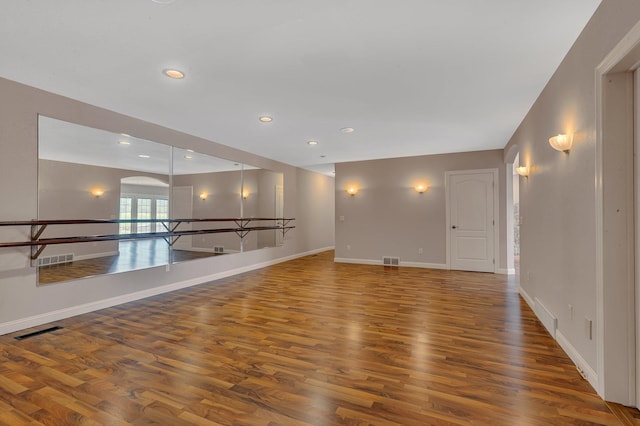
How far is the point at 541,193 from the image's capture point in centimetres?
333

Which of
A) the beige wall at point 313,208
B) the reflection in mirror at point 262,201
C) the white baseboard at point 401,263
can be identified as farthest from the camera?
the beige wall at point 313,208

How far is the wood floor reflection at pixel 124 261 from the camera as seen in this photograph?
11.1 ft

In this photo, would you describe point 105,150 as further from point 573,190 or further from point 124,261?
point 573,190

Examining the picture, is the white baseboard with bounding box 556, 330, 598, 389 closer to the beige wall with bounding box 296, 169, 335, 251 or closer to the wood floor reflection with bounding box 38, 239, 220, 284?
the wood floor reflection with bounding box 38, 239, 220, 284

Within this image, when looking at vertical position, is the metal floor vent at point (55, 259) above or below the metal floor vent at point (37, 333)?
above

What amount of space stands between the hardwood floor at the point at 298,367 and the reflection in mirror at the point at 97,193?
66 centimetres

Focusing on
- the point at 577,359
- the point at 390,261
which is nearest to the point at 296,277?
the point at 390,261

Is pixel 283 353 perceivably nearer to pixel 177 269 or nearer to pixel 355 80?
pixel 355 80

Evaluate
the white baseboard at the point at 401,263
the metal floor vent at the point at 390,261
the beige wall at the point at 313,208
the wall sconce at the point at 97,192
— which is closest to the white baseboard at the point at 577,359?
the white baseboard at the point at 401,263

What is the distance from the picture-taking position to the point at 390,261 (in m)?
7.07

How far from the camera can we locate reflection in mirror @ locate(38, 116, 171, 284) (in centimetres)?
334

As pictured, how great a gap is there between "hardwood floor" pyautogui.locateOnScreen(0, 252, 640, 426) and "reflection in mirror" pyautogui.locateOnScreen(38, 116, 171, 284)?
0.66 m

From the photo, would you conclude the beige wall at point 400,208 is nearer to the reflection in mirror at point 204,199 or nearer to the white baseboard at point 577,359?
the reflection in mirror at point 204,199

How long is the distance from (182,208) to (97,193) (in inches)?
50.4
